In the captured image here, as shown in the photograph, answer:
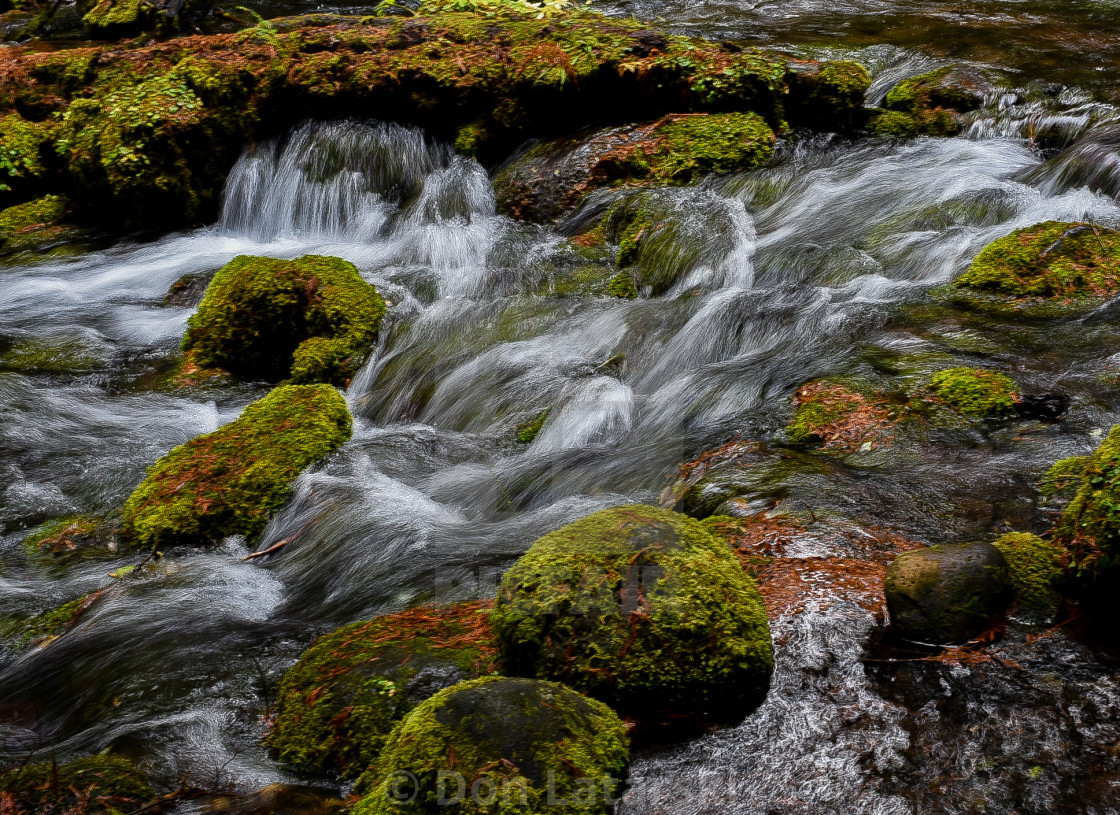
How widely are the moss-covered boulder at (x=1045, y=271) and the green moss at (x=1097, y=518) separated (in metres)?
3.03

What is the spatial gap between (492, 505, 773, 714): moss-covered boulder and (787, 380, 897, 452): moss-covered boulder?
1833 mm

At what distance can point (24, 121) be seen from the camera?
11633 millimetres

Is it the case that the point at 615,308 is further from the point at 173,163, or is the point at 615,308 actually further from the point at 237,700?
the point at 173,163

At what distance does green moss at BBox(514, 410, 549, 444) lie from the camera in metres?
6.27

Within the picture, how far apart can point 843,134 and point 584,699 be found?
8.67 metres

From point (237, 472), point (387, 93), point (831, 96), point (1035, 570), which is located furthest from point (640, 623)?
point (387, 93)

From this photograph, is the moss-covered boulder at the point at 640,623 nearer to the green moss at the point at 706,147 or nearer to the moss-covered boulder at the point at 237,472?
the moss-covered boulder at the point at 237,472

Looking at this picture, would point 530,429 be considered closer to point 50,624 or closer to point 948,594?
point 50,624

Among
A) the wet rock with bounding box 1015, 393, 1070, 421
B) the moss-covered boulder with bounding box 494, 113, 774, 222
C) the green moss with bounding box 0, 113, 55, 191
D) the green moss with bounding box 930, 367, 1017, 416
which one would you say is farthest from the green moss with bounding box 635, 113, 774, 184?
the green moss with bounding box 0, 113, 55, 191

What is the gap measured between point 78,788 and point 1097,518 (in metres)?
4.07

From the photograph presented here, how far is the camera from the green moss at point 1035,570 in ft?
11.9

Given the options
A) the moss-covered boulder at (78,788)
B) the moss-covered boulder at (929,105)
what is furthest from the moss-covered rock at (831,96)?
the moss-covered boulder at (78,788)

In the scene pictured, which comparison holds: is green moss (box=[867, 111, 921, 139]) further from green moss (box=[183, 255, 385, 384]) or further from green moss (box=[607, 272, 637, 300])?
green moss (box=[183, 255, 385, 384])

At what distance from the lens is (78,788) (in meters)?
3.16
